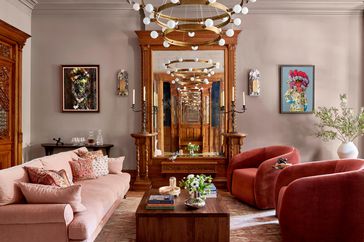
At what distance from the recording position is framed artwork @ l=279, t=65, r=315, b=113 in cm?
642

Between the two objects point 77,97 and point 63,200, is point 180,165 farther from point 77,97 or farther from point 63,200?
point 63,200

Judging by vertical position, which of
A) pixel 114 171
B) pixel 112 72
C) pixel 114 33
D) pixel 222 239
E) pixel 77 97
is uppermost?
pixel 114 33

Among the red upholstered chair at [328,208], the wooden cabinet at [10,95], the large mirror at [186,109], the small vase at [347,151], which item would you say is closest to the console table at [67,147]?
the wooden cabinet at [10,95]

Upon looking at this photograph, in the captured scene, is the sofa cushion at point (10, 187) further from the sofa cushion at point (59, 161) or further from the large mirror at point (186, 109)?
the large mirror at point (186, 109)

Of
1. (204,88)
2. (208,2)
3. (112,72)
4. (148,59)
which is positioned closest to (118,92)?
(112,72)


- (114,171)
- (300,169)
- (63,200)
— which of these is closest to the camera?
(63,200)

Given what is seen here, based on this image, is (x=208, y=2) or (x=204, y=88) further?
(x=204, y=88)

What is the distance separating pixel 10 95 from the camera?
19.0ft

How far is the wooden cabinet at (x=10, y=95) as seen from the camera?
218 inches

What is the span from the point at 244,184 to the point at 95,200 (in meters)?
2.32

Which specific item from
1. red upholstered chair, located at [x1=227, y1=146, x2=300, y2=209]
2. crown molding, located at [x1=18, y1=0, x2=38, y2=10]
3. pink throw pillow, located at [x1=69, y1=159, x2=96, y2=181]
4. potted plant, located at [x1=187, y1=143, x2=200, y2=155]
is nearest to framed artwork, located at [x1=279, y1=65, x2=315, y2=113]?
red upholstered chair, located at [x1=227, y1=146, x2=300, y2=209]

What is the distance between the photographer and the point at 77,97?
6.45 metres

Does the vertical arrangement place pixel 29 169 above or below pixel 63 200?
above

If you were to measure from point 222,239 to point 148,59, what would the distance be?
12.8 feet
